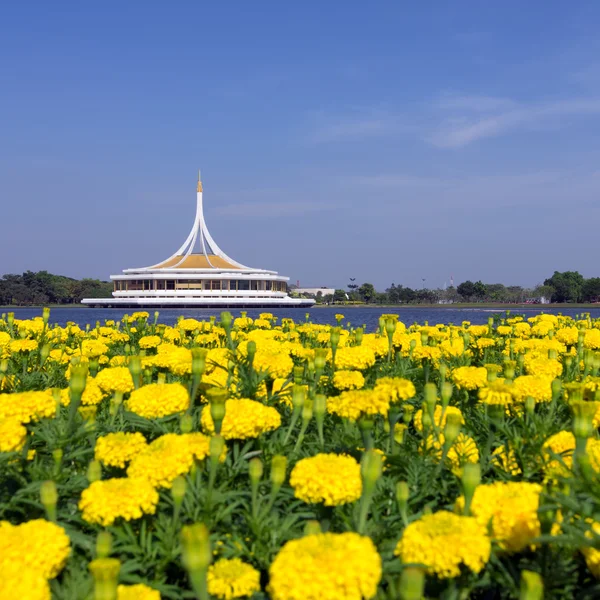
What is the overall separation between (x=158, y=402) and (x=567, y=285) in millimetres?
98181

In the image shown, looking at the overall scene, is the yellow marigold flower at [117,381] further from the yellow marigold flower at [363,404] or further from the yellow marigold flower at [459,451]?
the yellow marigold flower at [459,451]

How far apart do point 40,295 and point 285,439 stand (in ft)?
303

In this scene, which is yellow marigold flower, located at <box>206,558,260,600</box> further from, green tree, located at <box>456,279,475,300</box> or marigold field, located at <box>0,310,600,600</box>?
green tree, located at <box>456,279,475,300</box>

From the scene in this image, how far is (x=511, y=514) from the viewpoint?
1588 mm

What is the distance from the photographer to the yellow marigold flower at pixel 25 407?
2.12 meters

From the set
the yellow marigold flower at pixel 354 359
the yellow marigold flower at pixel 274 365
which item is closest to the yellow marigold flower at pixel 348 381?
the yellow marigold flower at pixel 274 365

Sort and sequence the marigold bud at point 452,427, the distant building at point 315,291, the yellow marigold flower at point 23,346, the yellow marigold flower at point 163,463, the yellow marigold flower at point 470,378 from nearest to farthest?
the yellow marigold flower at point 163,463 → the marigold bud at point 452,427 → the yellow marigold flower at point 470,378 → the yellow marigold flower at point 23,346 → the distant building at point 315,291

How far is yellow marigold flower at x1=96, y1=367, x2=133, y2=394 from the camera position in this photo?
3027 millimetres

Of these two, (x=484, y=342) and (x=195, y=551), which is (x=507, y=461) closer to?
(x=195, y=551)

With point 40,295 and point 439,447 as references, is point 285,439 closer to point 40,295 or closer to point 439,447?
point 439,447

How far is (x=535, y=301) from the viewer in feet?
318

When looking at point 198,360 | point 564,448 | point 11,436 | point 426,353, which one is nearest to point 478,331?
point 426,353

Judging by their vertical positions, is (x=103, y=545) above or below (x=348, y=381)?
below

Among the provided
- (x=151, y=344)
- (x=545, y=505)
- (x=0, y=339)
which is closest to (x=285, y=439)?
(x=545, y=505)
